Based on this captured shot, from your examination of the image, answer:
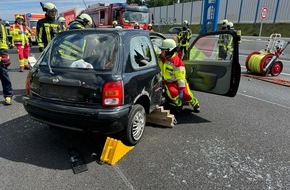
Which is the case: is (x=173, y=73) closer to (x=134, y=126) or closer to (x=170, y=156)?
(x=134, y=126)

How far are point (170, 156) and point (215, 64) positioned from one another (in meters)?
2.31

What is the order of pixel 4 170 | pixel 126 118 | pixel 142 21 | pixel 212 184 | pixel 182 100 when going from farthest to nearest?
1. pixel 142 21
2. pixel 182 100
3. pixel 126 118
4. pixel 4 170
5. pixel 212 184

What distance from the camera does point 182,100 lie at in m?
4.84

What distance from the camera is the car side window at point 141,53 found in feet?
11.8

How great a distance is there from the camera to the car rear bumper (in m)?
3.07

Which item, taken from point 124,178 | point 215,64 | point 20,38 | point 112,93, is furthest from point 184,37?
point 124,178

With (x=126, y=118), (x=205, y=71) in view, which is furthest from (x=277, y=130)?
(x=126, y=118)

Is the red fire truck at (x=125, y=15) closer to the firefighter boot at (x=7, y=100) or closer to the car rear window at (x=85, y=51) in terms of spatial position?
the firefighter boot at (x=7, y=100)

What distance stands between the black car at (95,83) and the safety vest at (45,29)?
2.64 metres

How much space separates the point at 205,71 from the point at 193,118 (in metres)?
1.00

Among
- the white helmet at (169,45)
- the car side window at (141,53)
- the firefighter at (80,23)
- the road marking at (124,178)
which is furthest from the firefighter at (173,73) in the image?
the road marking at (124,178)

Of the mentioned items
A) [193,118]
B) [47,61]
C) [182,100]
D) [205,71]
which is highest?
[47,61]

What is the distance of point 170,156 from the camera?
347 cm

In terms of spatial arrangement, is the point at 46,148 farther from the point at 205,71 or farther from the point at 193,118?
the point at 205,71
